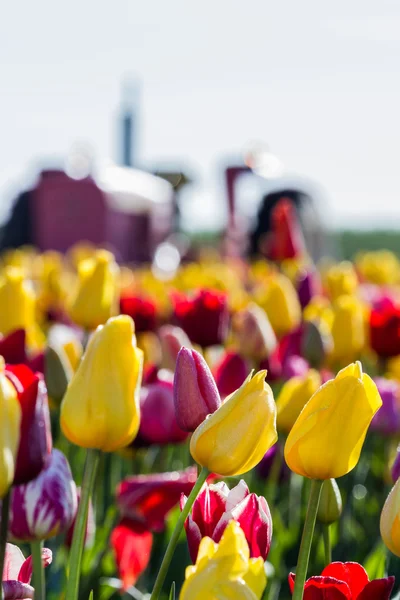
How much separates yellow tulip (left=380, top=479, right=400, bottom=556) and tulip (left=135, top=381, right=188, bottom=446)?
2.05ft

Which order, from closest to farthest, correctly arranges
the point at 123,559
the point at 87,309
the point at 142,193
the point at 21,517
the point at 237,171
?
the point at 21,517 < the point at 123,559 < the point at 87,309 < the point at 142,193 < the point at 237,171

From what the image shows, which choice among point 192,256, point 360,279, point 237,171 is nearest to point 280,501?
point 360,279

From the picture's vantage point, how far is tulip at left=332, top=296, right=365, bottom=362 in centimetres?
186

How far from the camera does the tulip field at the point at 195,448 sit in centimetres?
71

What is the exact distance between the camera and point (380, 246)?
32.5 m

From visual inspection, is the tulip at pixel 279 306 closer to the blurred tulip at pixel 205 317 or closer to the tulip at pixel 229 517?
the blurred tulip at pixel 205 317

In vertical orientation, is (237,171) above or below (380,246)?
above

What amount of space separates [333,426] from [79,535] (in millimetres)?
238

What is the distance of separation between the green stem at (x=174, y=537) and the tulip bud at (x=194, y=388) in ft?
0.34

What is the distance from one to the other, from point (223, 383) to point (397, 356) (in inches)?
25.0

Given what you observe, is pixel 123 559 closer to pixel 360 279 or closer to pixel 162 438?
pixel 162 438

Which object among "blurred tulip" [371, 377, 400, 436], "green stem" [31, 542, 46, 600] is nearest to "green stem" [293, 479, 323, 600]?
"green stem" [31, 542, 46, 600]

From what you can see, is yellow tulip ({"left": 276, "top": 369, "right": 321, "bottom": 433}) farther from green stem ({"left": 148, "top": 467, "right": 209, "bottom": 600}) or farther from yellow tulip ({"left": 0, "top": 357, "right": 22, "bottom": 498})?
yellow tulip ({"left": 0, "top": 357, "right": 22, "bottom": 498})

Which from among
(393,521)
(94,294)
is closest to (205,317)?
(94,294)
